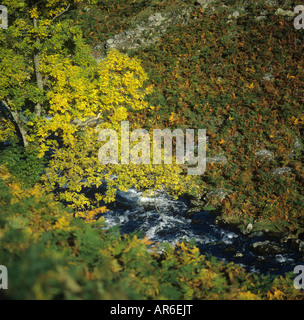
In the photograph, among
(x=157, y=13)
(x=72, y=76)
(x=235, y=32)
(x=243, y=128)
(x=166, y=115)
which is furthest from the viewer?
(x=157, y=13)

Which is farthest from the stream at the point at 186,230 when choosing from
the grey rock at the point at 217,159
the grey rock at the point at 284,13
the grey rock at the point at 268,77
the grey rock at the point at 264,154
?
the grey rock at the point at 284,13

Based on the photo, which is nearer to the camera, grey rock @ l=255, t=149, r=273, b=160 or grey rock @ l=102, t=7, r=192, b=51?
grey rock @ l=255, t=149, r=273, b=160

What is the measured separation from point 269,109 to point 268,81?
102 inches

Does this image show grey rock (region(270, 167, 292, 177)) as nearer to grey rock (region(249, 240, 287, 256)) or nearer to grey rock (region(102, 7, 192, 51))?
grey rock (region(249, 240, 287, 256))

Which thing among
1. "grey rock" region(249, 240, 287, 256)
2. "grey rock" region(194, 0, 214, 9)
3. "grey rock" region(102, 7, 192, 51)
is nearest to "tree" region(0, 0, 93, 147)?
"grey rock" region(249, 240, 287, 256)

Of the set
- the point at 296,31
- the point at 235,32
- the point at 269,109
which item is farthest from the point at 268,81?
the point at 235,32

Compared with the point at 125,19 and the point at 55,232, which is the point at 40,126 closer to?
the point at 55,232

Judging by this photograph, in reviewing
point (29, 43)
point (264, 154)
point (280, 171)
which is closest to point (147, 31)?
point (264, 154)

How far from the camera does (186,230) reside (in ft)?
38.7

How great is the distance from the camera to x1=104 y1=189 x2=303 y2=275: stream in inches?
370

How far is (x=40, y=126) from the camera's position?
28.9 ft

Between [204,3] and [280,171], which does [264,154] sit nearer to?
[280,171]
